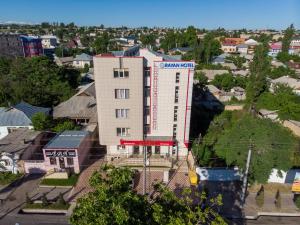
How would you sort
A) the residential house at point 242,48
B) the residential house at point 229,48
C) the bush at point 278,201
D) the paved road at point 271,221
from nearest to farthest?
the paved road at point 271,221
the bush at point 278,201
the residential house at point 242,48
the residential house at point 229,48

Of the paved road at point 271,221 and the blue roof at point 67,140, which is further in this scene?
the blue roof at point 67,140

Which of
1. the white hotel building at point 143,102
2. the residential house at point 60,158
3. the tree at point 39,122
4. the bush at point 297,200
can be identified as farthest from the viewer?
A: the tree at point 39,122

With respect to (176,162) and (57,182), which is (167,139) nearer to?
(176,162)

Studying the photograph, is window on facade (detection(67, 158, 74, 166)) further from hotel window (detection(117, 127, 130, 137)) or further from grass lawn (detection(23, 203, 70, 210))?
hotel window (detection(117, 127, 130, 137))

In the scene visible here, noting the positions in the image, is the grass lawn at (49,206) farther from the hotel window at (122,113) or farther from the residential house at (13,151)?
the hotel window at (122,113)

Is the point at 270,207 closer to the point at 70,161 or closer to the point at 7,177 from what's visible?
the point at 70,161

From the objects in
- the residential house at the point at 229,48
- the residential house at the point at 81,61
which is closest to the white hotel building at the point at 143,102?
the residential house at the point at 81,61
